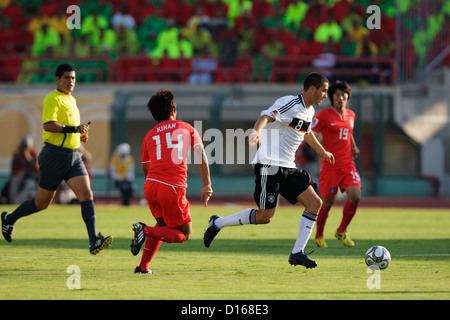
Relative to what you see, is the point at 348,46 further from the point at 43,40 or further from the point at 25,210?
the point at 25,210

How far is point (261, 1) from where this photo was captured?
26734 mm

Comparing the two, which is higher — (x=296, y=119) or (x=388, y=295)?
(x=296, y=119)

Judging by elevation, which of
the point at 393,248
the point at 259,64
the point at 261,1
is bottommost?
the point at 393,248

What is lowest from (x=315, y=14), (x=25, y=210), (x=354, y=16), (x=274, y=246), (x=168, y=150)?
(x=274, y=246)

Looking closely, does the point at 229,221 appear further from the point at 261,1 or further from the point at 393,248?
the point at 261,1

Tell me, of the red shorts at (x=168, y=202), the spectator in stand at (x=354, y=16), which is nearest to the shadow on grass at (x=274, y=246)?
the red shorts at (x=168, y=202)

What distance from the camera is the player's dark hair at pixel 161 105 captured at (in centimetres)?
838

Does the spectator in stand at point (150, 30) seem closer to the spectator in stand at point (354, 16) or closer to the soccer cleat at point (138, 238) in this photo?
the spectator in stand at point (354, 16)

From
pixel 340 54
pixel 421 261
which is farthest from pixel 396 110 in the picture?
pixel 421 261

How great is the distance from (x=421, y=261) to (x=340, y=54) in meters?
15.7

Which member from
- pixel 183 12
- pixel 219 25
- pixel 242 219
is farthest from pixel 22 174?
pixel 242 219

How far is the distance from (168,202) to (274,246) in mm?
3824

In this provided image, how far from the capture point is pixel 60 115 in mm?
10320

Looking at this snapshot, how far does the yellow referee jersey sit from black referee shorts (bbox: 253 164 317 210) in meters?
2.61
